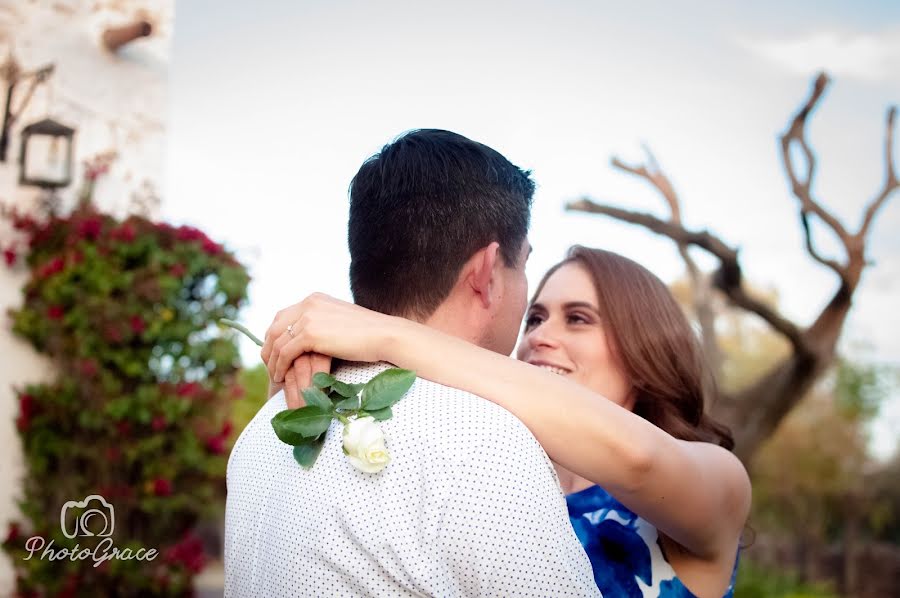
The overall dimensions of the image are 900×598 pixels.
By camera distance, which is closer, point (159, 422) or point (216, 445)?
point (159, 422)

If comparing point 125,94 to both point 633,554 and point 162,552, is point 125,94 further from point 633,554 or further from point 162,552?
point 633,554

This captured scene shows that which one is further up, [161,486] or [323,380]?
[323,380]

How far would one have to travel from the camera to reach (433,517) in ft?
4.59

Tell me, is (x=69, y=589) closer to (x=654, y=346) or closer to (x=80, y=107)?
(x=80, y=107)

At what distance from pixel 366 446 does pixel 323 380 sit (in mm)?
269

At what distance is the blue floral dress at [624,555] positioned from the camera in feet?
7.43

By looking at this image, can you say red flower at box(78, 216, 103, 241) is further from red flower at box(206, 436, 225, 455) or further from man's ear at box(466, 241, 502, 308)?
man's ear at box(466, 241, 502, 308)

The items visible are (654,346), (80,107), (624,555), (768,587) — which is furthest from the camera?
(768,587)

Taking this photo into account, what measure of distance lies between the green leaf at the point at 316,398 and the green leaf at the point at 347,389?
0.10 feet

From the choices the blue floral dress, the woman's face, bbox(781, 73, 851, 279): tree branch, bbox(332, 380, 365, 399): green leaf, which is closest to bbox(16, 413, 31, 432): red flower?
the woman's face

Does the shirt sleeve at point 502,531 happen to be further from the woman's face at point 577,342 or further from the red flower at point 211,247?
the red flower at point 211,247

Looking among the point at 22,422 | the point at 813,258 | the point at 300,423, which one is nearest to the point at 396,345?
the point at 300,423

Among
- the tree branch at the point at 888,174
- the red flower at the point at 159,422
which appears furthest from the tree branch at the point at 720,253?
the red flower at the point at 159,422

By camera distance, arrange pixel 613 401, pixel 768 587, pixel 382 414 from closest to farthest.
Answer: pixel 382 414 < pixel 613 401 < pixel 768 587
